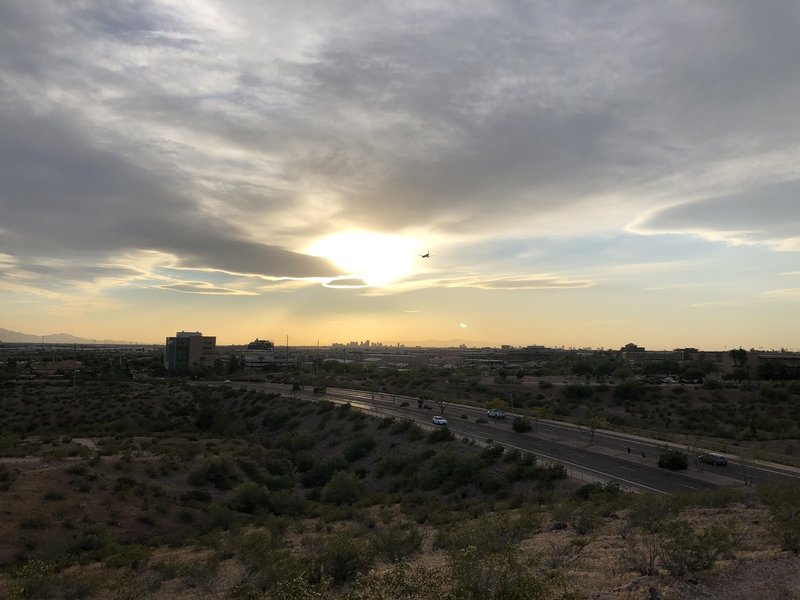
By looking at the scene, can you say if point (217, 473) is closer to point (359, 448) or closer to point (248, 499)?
point (248, 499)

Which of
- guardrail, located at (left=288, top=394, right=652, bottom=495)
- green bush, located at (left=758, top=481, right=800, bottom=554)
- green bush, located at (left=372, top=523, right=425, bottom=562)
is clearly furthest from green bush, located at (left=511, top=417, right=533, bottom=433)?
green bush, located at (left=372, top=523, right=425, bottom=562)

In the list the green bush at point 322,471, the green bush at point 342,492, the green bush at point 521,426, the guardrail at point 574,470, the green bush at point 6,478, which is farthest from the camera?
the green bush at point 521,426

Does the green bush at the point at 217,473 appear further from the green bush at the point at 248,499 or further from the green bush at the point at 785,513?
the green bush at the point at 785,513

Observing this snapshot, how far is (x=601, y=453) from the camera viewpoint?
4675 centimetres

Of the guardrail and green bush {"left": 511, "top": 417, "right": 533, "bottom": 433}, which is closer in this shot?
the guardrail

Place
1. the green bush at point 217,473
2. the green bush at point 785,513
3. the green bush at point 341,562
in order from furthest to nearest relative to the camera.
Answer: the green bush at point 217,473, the green bush at point 341,562, the green bush at point 785,513

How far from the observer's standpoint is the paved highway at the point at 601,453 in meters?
37.1

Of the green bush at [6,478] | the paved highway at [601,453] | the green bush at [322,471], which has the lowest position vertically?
the green bush at [322,471]

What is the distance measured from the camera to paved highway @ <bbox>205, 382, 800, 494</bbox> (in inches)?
1459

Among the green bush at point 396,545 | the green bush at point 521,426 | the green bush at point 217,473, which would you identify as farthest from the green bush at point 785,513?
the green bush at point 521,426

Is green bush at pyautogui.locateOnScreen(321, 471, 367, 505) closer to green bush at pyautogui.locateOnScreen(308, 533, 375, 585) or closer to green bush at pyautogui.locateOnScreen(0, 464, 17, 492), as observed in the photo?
green bush at pyautogui.locateOnScreen(0, 464, 17, 492)

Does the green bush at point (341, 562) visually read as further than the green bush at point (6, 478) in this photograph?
No

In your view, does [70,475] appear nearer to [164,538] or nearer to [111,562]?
[164,538]

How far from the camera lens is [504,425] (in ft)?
210
